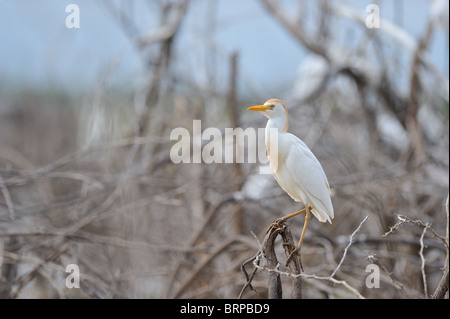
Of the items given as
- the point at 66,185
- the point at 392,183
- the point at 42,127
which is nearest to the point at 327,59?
the point at 392,183

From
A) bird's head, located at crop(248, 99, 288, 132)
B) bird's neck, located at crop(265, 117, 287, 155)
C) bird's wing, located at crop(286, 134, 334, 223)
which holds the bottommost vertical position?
bird's wing, located at crop(286, 134, 334, 223)

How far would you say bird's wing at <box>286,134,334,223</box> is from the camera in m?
0.68

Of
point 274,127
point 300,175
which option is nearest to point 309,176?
point 300,175

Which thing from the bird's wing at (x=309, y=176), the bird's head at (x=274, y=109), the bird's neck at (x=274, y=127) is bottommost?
the bird's wing at (x=309, y=176)

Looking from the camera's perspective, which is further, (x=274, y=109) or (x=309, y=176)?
(x=309, y=176)

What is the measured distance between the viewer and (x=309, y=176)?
704 mm

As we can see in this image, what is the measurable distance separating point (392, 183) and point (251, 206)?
82 cm

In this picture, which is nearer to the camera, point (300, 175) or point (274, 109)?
point (274, 109)

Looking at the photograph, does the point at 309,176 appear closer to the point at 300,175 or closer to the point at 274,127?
the point at 300,175

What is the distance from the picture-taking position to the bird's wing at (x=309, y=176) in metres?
0.68

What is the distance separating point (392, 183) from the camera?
2.70 m

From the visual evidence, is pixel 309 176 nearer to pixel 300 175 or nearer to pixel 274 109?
pixel 300 175

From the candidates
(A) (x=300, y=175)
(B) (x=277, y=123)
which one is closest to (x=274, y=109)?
(B) (x=277, y=123)

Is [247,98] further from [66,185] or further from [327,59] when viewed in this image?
[66,185]
